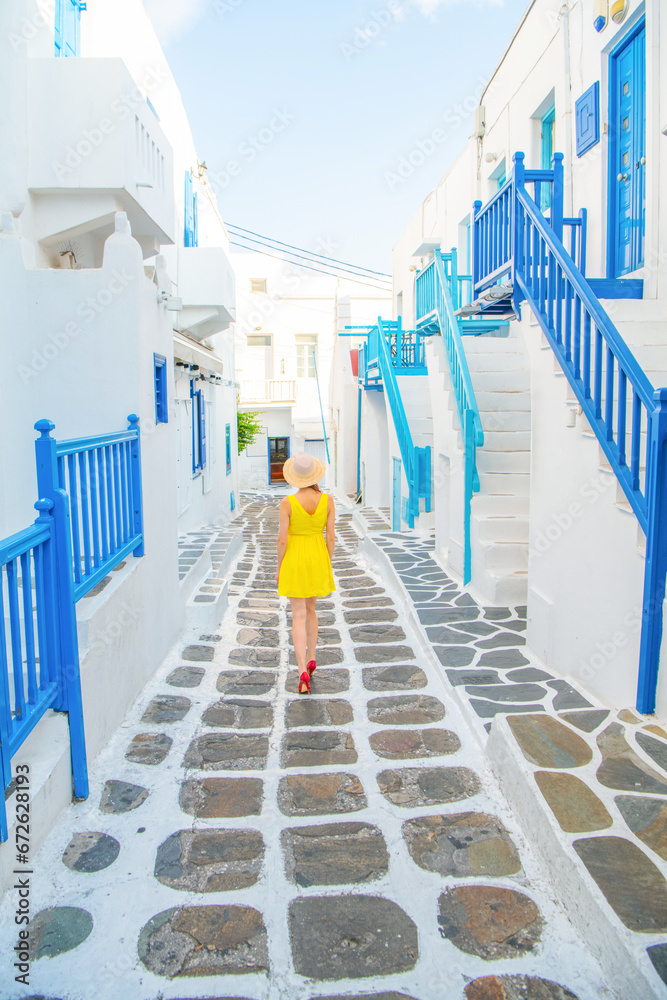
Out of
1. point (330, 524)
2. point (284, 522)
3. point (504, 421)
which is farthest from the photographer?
point (504, 421)

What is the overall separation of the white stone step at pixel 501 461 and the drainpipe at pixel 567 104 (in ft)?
9.17

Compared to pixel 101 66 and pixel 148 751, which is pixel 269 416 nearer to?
pixel 101 66

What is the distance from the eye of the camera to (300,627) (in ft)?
14.9

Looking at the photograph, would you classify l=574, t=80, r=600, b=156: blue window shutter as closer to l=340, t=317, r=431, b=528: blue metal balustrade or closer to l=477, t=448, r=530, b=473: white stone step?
l=477, t=448, r=530, b=473: white stone step

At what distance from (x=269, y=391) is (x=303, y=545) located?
73.2ft

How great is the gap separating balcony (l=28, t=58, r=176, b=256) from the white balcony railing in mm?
20288

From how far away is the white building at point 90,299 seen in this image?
159 inches

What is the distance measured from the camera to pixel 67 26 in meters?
6.00

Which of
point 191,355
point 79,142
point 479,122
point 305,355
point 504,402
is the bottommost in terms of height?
point 504,402

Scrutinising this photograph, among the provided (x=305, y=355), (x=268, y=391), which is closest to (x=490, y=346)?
(x=268, y=391)

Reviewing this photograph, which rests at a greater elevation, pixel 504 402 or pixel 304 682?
pixel 504 402

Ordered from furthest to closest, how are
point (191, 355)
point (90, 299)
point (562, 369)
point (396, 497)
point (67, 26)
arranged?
point (396, 497)
point (191, 355)
point (67, 26)
point (90, 299)
point (562, 369)

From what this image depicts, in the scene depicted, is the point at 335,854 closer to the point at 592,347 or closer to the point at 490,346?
the point at 592,347

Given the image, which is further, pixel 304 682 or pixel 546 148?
pixel 546 148
